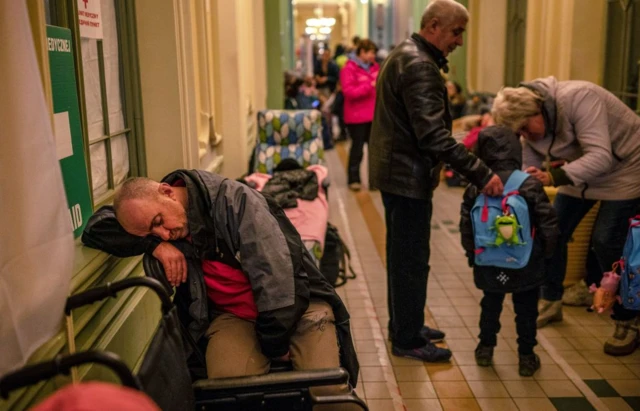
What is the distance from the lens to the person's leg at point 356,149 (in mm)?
8078

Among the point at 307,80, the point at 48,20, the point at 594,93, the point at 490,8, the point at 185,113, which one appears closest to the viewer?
the point at 48,20

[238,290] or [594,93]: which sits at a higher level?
[594,93]

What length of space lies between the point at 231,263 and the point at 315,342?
1.18 ft

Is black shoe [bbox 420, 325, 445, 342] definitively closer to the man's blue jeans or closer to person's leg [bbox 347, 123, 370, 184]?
the man's blue jeans

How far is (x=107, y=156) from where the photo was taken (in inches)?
111

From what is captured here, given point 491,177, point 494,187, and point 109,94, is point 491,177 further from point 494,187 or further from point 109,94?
point 109,94

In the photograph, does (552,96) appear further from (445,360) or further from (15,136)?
(15,136)

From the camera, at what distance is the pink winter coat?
317 inches

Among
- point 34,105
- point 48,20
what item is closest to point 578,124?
point 48,20

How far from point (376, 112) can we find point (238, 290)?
1.57 meters

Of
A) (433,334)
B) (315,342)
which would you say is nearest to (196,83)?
(433,334)

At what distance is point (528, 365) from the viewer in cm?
348

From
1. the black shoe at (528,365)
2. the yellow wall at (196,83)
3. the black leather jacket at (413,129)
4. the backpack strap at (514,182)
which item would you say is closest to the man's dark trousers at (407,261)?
the black leather jacket at (413,129)

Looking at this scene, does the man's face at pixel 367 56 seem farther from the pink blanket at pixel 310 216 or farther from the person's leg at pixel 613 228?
the person's leg at pixel 613 228
